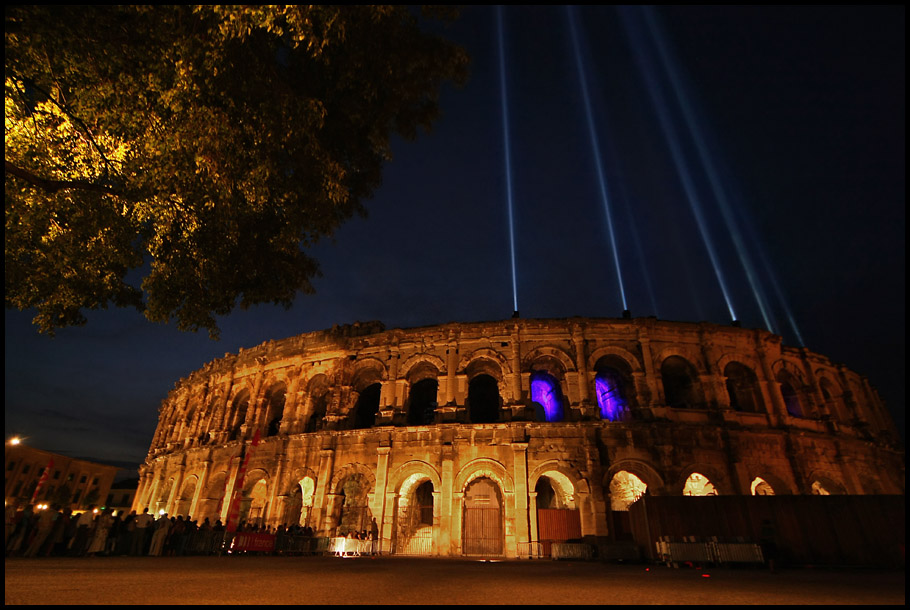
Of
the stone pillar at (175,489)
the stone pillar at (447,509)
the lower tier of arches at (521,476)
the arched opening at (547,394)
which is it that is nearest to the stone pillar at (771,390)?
the lower tier of arches at (521,476)

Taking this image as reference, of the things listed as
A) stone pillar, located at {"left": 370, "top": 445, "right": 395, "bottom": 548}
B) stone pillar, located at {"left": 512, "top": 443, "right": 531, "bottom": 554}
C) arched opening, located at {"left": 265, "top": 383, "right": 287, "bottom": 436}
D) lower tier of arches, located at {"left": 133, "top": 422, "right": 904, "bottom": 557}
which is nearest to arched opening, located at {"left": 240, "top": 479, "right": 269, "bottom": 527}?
lower tier of arches, located at {"left": 133, "top": 422, "right": 904, "bottom": 557}

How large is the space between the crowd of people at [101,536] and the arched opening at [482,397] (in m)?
10.6

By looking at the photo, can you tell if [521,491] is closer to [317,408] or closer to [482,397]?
[482,397]

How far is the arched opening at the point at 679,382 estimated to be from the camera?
1842 centimetres

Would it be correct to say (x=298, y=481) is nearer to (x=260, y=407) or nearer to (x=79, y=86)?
(x=260, y=407)

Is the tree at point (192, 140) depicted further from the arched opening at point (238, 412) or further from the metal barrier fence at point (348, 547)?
the arched opening at point (238, 412)

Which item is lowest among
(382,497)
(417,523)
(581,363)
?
(417,523)

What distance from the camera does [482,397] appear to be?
72.5ft

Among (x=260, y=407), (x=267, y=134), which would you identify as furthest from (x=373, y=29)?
(x=260, y=407)

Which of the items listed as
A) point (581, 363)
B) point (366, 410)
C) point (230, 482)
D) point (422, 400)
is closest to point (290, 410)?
point (366, 410)

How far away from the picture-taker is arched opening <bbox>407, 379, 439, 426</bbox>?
870 inches

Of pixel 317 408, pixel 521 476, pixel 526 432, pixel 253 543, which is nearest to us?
pixel 253 543

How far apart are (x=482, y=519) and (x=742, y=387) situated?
1273cm

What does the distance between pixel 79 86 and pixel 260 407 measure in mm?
17471
